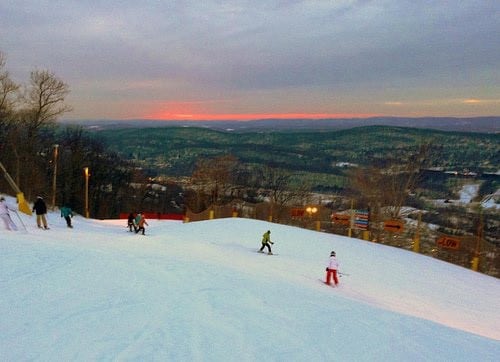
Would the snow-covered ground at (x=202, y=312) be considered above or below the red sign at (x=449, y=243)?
above

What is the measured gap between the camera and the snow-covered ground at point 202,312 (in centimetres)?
712

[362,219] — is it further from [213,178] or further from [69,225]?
[213,178]

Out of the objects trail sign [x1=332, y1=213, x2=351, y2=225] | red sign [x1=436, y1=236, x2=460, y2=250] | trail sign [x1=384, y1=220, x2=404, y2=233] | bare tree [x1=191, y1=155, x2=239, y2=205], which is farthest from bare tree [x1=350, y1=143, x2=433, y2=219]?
bare tree [x1=191, y1=155, x2=239, y2=205]

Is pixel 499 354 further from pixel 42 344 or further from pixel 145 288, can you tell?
pixel 42 344

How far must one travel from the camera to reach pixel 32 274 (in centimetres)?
1056

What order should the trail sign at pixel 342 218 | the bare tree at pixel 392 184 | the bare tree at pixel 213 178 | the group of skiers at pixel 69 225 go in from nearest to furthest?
the group of skiers at pixel 69 225
the trail sign at pixel 342 218
the bare tree at pixel 392 184
the bare tree at pixel 213 178

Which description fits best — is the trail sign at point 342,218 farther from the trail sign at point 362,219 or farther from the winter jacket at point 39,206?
the winter jacket at point 39,206

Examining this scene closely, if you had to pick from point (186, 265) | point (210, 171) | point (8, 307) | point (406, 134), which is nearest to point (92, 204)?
point (210, 171)

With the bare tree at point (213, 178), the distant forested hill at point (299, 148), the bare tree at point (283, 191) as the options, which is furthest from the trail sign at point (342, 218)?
the distant forested hill at point (299, 148)

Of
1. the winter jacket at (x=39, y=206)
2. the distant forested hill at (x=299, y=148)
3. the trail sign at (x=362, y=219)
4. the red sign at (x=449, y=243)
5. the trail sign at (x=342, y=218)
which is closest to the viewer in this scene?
the winter jacket at (x=39, y=206)

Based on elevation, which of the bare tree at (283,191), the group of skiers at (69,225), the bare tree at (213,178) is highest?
the group of skiers at (69,225)

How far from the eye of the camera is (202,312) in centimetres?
886

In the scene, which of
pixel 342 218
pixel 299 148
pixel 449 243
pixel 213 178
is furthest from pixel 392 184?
pixel 299 148

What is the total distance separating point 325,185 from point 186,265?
108m
